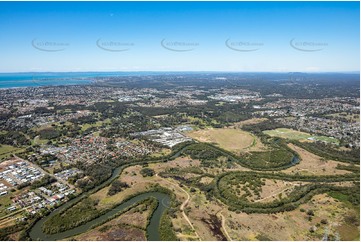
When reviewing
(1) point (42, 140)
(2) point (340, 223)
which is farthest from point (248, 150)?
(1) point (42, 140)

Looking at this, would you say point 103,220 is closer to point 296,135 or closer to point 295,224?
point 295,224

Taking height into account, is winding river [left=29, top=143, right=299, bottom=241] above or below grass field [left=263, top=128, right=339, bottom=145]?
below

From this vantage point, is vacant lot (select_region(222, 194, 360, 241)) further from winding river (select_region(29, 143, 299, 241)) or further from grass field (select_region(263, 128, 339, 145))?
grass field (select_region(263, 128, 339, 145))

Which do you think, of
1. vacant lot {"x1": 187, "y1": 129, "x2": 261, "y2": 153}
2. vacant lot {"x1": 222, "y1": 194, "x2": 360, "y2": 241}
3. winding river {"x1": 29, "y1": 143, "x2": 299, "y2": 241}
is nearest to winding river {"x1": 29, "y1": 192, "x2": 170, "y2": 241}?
winding river {"x1": 29, "y1": 143, "x2": 299, "y2": 241}

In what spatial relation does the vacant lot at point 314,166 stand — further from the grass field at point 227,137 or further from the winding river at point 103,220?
the winding river at point 103,220

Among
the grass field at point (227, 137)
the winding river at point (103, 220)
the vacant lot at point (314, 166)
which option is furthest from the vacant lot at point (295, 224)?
the grass field at point (227, 137)

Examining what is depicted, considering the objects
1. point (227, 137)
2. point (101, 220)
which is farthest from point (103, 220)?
point (227, 137)

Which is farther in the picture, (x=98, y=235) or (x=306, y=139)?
(x=306, y=139)

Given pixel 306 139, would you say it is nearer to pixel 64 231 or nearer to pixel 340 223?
pixel 340 223
